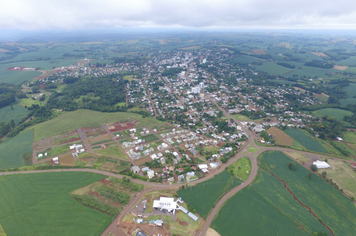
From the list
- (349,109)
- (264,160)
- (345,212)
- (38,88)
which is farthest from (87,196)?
(349,109)

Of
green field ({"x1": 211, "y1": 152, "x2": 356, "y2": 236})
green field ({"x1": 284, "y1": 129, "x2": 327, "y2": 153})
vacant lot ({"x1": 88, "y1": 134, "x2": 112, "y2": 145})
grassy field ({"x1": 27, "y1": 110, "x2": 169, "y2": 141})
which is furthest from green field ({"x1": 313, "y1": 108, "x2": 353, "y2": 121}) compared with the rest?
vacant lot ({"x1": 88, "y1": 134, "x2": 112, "y2": 145})

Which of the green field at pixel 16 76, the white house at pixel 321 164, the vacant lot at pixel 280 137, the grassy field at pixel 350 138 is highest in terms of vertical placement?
the green field at pixel 16 76

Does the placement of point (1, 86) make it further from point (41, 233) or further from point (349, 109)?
point (349, 109)

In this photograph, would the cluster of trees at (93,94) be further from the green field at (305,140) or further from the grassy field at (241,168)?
the green field at (305,140)

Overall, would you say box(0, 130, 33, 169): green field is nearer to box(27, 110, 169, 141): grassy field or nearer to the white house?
box(27, 110, 169, 141): grassy field

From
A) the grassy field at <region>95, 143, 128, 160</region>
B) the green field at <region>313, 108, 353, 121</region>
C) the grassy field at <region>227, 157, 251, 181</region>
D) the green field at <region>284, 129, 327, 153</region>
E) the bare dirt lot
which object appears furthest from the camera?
the green field at <region>313, 108, 353, 121</region>

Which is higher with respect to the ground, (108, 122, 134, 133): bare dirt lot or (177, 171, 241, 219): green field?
→ (108, 122, 134, 133): bare dirt lot

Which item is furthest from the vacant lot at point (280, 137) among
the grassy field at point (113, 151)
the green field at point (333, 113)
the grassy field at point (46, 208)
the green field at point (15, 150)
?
the green field at point (15, 150)
